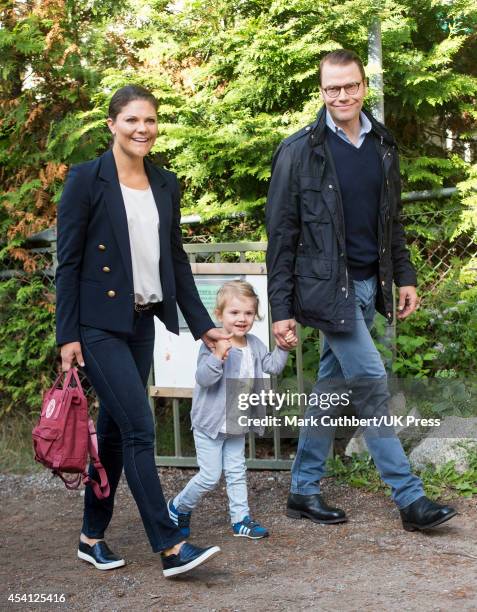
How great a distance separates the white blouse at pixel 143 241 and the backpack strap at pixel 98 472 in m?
0.58

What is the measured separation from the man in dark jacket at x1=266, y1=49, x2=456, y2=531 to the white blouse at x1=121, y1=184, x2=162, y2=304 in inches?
23.7

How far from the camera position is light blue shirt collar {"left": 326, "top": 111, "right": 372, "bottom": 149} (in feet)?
13.4

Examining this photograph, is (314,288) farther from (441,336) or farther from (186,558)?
(441,336)

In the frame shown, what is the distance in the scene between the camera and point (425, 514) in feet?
13.1

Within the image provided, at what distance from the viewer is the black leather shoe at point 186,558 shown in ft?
11.7

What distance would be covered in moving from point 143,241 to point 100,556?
4.58ft

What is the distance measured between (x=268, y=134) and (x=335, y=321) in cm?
236

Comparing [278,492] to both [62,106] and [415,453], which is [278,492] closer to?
[415,453]

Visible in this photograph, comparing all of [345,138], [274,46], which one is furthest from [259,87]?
[345,138]

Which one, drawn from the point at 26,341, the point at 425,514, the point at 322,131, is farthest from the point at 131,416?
the point at 26,341

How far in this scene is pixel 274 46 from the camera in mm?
5859

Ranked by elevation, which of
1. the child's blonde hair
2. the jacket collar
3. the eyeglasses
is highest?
the eyeglasses

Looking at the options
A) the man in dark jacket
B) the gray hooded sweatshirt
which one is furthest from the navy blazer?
the man in dark jacket
